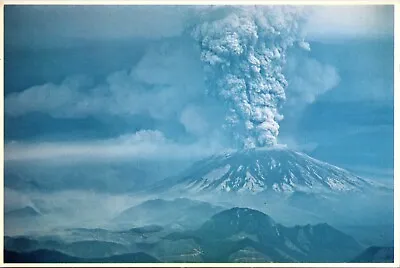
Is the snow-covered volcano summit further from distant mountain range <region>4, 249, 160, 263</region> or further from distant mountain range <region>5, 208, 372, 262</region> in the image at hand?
distant mountain range <region>4, 249, 160, 263</region>

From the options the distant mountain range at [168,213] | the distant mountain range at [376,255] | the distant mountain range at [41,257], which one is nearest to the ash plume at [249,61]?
the distant mountain range at [168,213]

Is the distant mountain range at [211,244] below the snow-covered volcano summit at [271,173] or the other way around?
below

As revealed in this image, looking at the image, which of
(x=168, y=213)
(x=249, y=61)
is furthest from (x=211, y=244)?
(x=249, y=61)

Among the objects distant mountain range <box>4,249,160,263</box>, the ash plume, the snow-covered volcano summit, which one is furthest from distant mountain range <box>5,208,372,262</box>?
the ash plume

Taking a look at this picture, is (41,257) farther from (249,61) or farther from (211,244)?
(249,61)

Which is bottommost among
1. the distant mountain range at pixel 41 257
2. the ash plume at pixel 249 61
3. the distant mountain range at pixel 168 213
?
the distant mountain range at pixel 41 257

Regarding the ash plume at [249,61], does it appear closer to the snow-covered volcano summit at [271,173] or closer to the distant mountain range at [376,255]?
the snow-covered volcano summit at [271,173]

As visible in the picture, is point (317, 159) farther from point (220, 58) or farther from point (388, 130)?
point (220, 58)
